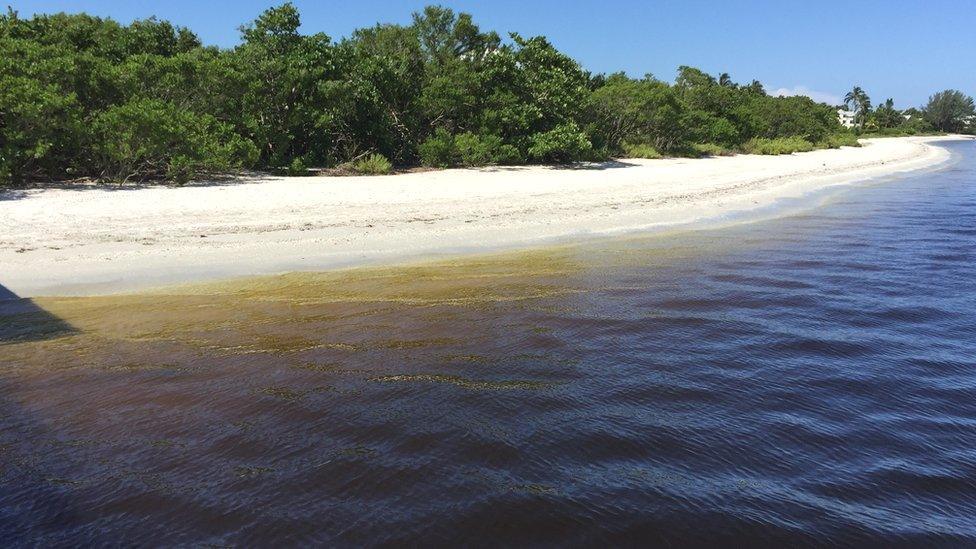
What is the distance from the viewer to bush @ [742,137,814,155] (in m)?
40.3

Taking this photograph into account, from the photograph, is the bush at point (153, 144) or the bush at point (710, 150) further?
the bush at point (710, 150)

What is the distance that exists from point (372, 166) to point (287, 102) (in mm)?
3056

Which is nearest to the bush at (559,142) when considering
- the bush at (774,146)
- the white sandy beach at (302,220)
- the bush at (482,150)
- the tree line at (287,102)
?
the tree line at (287,102)

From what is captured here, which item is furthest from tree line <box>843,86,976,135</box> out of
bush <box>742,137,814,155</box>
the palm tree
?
bush <box>742,137,814,155</box>

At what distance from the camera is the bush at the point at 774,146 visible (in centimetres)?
4034

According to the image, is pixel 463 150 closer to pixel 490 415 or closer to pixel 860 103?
pixel 490 415

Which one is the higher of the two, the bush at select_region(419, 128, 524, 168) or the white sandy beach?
the bush at select_region(419, 128, 524, 168)

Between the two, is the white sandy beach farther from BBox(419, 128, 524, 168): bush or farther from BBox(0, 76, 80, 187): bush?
BBox(419, 128, 524, 168): bush

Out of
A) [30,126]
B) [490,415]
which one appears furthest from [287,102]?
[490,415]

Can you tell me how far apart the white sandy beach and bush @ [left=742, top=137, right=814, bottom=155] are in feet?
70.2

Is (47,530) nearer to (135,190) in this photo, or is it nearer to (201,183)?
(135,190)

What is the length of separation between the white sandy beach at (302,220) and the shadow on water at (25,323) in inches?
16.6

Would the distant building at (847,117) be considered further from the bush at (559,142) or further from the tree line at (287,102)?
the bush at (559,142)

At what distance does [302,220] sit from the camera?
12.2m
